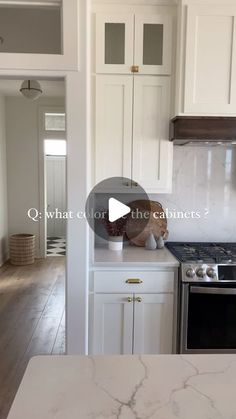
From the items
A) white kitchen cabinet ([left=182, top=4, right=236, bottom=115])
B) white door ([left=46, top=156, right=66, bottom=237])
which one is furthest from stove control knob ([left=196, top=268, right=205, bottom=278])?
white door ([left=46, top=156, right=66, bottom=237])

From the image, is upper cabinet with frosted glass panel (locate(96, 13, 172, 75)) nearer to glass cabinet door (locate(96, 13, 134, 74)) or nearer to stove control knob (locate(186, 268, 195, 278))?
glass cabinet door (locate(96, 13, 134, 74))

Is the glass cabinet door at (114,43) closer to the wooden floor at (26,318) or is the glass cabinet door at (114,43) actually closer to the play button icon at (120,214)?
the play button icon at (120,214)

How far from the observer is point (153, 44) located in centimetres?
225

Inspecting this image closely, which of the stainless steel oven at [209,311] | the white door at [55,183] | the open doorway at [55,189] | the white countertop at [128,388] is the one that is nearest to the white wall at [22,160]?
the open doorway at [55,189]

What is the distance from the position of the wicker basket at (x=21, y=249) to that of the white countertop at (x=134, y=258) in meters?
3.00

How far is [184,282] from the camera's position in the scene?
2.03m

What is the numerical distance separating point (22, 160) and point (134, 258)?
3.84m

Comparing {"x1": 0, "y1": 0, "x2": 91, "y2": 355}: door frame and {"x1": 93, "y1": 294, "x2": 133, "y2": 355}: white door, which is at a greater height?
{"x1": 0, "y1": 0, "x2": 91, "y2": 355}: door frame

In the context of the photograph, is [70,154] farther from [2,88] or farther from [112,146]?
[2,88]

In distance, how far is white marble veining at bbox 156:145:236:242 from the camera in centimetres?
265

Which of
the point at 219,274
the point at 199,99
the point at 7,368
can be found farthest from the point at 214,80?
the point at 7,368

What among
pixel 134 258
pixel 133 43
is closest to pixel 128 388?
pixel 134 258

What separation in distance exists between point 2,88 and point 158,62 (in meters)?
3.30

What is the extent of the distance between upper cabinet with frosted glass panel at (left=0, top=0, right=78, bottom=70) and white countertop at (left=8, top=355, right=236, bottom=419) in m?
1.60
